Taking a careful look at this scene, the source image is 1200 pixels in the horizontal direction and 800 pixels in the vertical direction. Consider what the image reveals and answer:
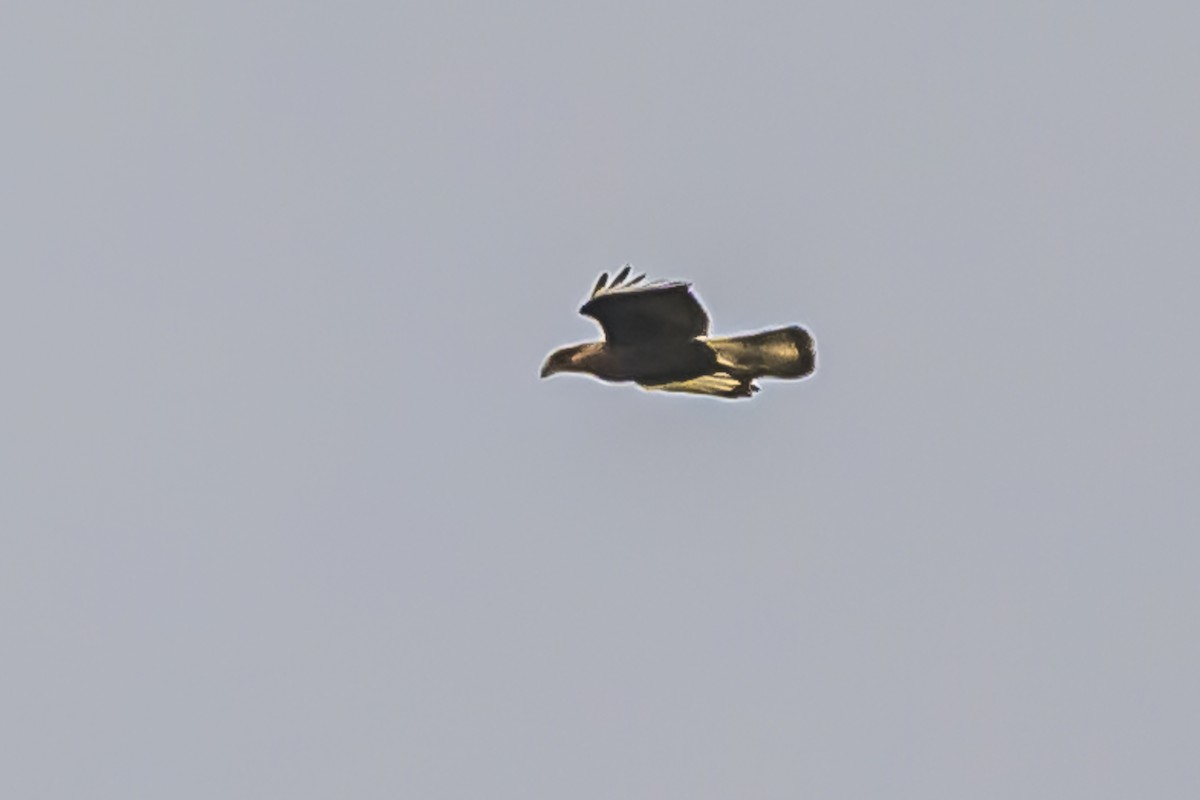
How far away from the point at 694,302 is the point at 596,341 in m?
1.93

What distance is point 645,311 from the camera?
27750mm

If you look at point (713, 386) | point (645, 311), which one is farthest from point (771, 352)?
point (645, 311)

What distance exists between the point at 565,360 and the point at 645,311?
6.22 feet

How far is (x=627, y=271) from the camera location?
27.9 m

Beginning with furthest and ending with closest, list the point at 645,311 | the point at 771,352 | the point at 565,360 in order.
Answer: the point at 565,360 < the point at 771,352 < the point at 645,311

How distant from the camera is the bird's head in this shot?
29203 millimetres

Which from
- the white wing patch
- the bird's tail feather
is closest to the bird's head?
the white wing patch

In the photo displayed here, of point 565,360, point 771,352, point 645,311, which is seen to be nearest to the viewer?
point 645,311

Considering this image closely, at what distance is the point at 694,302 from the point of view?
27.5 metres

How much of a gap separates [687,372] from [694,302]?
139cm

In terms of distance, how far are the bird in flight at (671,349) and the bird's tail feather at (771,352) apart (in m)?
0.01

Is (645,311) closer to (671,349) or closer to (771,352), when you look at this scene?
(671,349)

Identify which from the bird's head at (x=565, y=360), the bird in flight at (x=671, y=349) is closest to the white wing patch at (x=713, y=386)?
the bird in flight at (x=671, y=349)

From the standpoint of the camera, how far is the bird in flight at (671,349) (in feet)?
90.7
